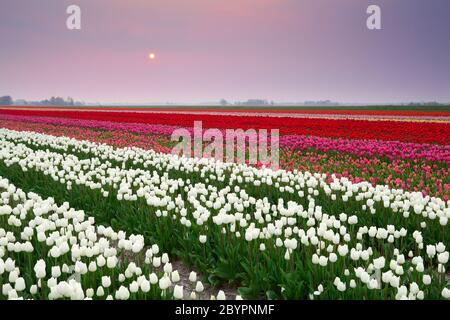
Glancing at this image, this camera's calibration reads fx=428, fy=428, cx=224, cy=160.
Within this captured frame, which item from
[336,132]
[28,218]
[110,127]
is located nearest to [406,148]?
[336,132]

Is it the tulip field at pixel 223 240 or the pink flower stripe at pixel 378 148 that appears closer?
the tulip field at pixel 223 240

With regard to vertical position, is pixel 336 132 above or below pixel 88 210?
above

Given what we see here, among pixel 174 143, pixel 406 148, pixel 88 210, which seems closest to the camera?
pixel 88 210

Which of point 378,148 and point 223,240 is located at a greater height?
point 378,148

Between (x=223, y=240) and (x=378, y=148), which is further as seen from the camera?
(x=378, y=148)

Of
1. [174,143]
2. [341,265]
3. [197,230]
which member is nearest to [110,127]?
[174,143]

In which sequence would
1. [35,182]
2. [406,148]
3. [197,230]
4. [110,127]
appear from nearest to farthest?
[197,230]
[35,182]
[406,148]
[110,127]

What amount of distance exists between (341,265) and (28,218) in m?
4.77

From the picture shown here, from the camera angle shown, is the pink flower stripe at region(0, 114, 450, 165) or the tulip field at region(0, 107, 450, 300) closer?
the tulip field at region(0, 107, 450, 300)

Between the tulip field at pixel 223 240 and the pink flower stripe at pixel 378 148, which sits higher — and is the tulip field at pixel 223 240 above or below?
below

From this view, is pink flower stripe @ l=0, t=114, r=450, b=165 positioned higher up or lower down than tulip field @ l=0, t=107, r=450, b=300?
higher up
